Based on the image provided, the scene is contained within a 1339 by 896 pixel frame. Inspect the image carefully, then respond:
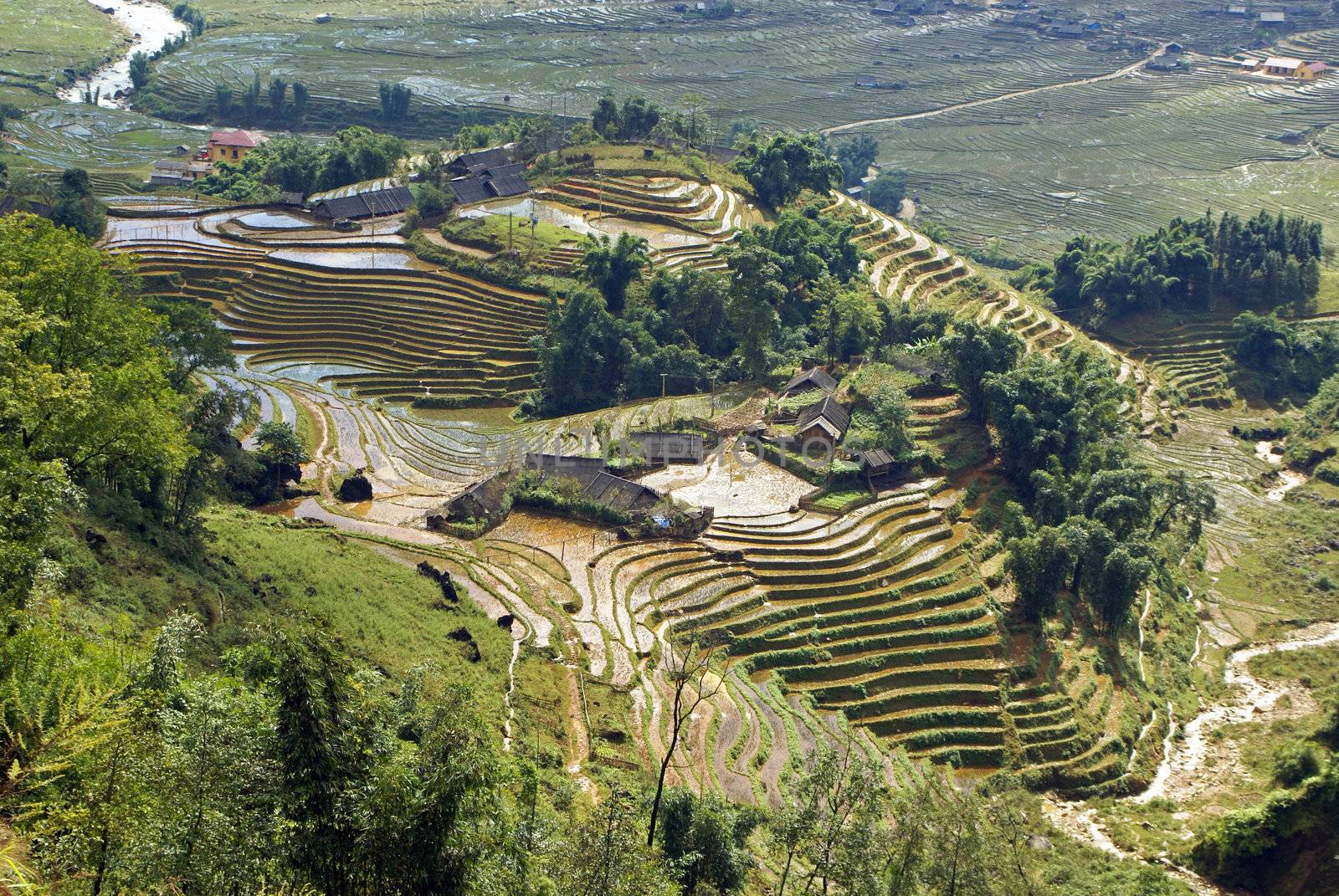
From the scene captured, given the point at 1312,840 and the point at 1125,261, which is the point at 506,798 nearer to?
the point at 1312,840

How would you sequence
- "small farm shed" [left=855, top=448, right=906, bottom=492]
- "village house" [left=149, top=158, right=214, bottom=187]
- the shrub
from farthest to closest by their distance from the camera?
"village house" [left=149, top=158, right=214, bottom=187], "small farm shed" [left=855, top=448, right=906, bottom=492], the shrub

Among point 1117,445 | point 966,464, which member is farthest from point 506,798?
point 1117,445

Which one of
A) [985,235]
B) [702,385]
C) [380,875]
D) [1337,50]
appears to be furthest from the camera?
[1337,50]

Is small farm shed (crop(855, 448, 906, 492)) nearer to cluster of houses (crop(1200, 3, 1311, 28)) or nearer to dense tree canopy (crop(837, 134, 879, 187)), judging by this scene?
dense tree canopy (crop(837, 134, 879, 187))

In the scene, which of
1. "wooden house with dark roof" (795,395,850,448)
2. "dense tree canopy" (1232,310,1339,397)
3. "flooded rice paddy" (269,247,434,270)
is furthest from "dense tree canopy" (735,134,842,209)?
"wooden house with dark roof" (795,395,850,448)

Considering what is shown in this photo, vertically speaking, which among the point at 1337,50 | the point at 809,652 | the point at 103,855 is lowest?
the point at 809,652

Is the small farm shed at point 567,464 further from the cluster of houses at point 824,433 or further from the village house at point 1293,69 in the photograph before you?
the village house at point 1293,69
